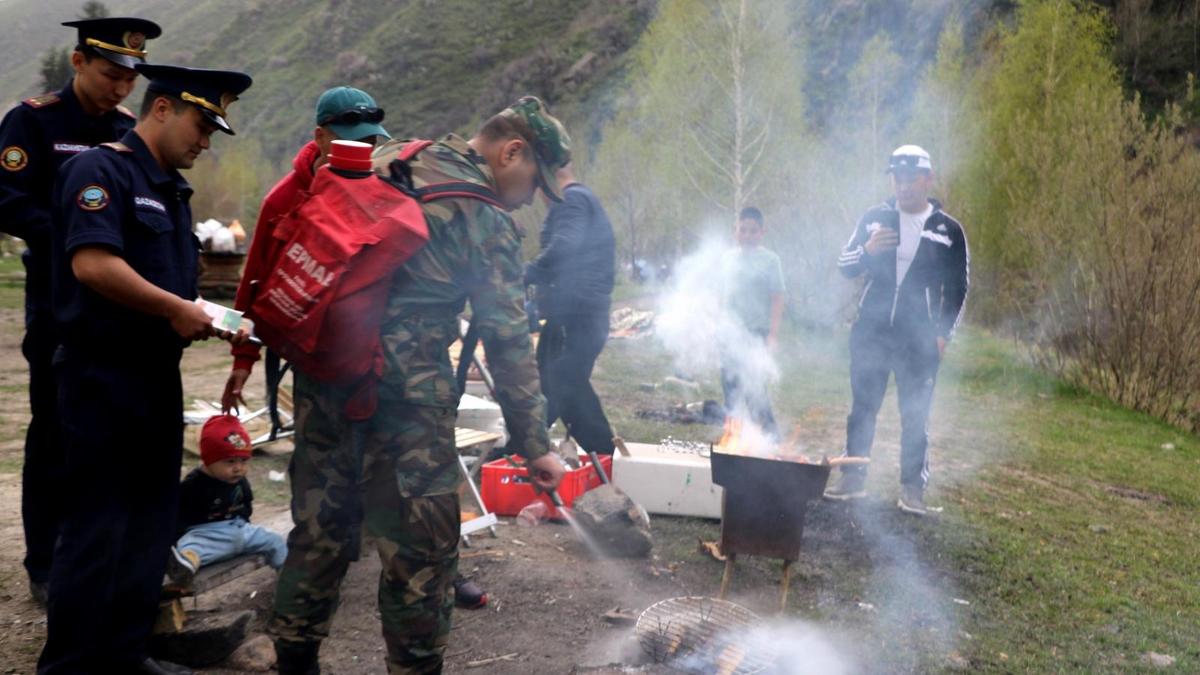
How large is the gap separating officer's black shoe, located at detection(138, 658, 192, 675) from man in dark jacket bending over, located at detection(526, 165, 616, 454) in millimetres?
2947

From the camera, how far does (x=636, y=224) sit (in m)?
33.0

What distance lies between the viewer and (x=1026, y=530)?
21.0ft

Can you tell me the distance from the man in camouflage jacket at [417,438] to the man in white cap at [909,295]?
3901 mm

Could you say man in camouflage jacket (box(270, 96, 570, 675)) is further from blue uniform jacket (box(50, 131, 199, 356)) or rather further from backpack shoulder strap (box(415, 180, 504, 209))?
blue uniform jacket (box(50, 131, 199, 356))

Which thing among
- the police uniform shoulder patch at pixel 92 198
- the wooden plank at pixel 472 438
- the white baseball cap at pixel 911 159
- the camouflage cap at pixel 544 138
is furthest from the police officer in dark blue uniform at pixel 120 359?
the white baseball cap at pixel 911 159

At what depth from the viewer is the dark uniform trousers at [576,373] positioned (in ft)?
20.3

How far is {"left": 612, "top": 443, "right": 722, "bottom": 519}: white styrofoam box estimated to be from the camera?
19.8 feet

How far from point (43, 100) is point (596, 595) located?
11.1 feet

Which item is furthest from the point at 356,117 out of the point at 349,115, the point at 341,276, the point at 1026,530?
the point at 1026,530

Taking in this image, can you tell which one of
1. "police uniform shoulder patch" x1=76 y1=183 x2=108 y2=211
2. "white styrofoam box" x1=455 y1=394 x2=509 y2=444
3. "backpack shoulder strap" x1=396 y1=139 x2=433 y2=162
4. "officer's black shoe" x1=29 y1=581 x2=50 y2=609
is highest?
"backpack shoulder strap" x1=396 y1=139 x2=433 y2=162

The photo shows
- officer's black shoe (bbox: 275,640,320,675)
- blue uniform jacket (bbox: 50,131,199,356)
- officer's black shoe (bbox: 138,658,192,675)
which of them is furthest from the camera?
officer's black shoe (bbox: 138,658,192,675)

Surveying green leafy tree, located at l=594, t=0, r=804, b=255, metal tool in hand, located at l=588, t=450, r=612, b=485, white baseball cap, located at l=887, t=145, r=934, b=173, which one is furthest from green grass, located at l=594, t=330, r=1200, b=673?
green leafy tree, located at l=594, t=0, r=804, b=255

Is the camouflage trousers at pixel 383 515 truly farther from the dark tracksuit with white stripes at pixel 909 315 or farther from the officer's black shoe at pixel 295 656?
the dark tracksuit with white stripes at pixel 909 315

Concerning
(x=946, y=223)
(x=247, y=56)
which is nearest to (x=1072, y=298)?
(x=946, y=223)
